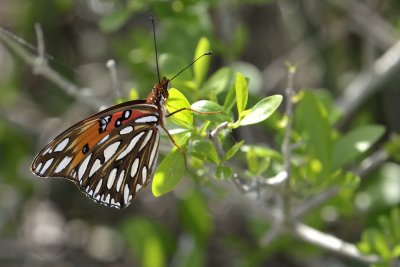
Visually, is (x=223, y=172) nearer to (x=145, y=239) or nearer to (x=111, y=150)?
(x=111, y=150)

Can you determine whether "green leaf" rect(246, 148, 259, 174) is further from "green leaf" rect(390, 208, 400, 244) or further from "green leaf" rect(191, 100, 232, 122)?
"green leaf" rect(390, 208, 400, 244)

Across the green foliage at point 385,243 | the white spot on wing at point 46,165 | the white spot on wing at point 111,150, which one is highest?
the white spot on wing at point 111,150

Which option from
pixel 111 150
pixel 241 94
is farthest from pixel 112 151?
pixel 241 94

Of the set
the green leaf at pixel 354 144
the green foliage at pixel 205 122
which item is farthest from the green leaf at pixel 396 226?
the green foliage at pixel 205 122

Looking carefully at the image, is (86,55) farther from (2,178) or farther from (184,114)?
(184,114)

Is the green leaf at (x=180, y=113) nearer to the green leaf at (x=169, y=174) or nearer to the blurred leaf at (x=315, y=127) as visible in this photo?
the green leaf at (x=169, y=174)

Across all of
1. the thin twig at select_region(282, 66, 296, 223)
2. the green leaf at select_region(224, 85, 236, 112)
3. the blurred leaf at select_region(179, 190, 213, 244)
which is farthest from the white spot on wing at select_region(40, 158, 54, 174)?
the blurred leaf at select_region(179, 190, 213, 244)
